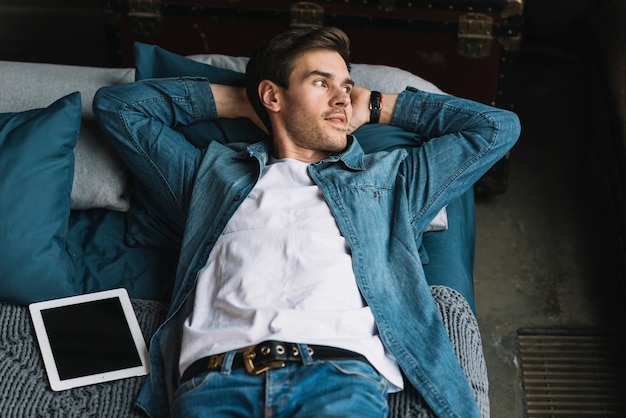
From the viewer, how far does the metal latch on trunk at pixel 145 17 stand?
105 inches

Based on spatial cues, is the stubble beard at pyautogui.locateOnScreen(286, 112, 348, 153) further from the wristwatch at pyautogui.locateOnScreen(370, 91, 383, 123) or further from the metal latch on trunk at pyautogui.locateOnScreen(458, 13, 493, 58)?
the metal latch on trunk at pyautogui.locateOnScreen(458, 13, 493, 58)

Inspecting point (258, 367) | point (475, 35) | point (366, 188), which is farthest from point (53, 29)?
point (258, 367)

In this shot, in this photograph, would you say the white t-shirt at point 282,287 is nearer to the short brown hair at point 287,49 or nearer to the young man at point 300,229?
the young man at point 300,229

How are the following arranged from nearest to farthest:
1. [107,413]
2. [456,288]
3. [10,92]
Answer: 1. [107,413]
2. [456,288]
3. [10,92]

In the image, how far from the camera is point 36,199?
6.70 ft

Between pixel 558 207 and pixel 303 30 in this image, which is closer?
pixel 303 30

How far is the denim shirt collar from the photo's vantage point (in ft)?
6.63

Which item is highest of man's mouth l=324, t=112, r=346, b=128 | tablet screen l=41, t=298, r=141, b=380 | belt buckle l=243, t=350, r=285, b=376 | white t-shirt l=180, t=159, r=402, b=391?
man's mouth l=324, t=112, r=346, b=128

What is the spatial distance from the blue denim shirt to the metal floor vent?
60 centimetres

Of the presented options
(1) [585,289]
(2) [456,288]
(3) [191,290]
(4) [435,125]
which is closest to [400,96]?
(4) [435,125]

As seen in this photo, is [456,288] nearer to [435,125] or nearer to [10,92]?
[435,125]

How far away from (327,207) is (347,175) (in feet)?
0.32

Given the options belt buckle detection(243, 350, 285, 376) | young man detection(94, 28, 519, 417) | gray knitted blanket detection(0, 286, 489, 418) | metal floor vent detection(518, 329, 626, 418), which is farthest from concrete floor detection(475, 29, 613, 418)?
belt buckle detection(243, 350, 285, 376)

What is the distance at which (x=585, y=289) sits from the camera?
266 cm
